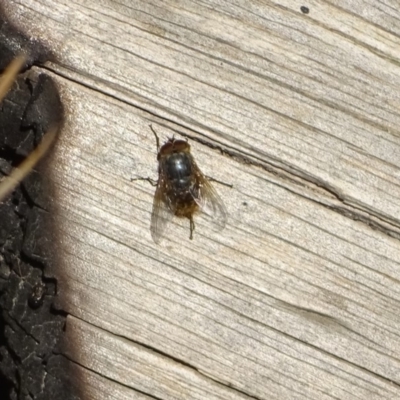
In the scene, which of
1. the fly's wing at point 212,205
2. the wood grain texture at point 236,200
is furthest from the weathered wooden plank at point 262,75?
the fly's wing at point 212,205

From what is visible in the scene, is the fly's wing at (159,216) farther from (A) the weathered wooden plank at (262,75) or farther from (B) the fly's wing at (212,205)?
(A) the weathered wooden plank at (262,75)

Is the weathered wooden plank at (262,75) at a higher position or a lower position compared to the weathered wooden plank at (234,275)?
A: higher

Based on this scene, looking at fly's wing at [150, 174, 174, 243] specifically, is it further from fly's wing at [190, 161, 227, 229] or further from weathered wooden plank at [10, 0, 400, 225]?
weathered wooden plank at [10, 0, 400, 225]

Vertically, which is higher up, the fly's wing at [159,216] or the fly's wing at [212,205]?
the fly's wing at [212,205]

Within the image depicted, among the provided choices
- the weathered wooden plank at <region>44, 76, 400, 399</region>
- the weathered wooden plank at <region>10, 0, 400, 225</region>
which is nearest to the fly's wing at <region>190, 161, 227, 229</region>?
the weathered wooden plank at <region>44, 76, 400, 399</region>

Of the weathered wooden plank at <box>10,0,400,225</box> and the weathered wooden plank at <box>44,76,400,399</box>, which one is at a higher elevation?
the weathered wooden plank at <box>10,0,400,225</box>

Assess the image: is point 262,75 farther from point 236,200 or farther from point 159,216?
point 159,216

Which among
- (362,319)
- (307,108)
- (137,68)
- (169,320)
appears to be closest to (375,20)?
(307,108)

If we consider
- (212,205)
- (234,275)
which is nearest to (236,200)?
(212,205)

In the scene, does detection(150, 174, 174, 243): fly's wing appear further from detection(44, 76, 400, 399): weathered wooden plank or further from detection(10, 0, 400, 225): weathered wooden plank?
detection(10, 0, 400, 225): weathered wooden plank
